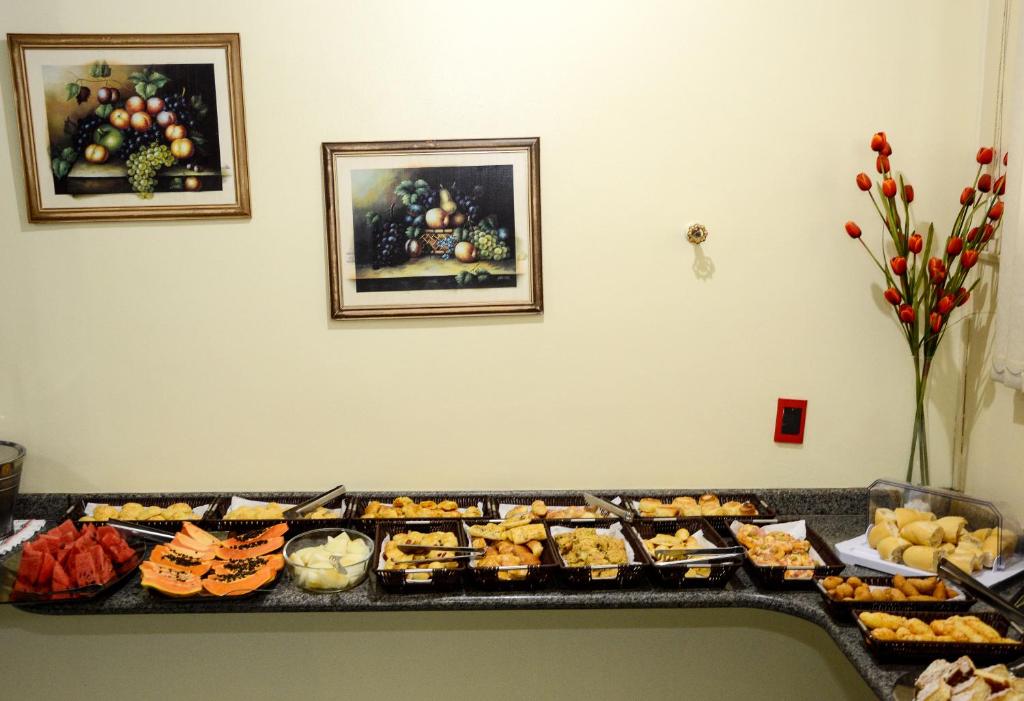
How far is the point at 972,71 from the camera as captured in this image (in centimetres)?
203

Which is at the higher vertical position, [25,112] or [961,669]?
[25,112]

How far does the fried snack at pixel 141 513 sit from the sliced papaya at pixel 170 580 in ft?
0.87

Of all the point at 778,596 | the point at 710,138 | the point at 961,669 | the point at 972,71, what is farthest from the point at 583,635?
the point at 972,71

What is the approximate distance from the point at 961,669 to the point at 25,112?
2.36m

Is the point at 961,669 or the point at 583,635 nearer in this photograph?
the point at 961,669

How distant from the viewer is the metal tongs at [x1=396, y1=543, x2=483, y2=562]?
179cm

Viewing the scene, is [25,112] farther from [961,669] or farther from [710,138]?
[961,669]

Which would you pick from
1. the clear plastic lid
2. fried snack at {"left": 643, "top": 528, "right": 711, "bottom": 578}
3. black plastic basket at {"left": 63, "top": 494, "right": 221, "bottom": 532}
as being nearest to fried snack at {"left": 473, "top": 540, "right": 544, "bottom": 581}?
fried snack at {"left": 643, "top": 528, "right": 711, "bottom": 578}

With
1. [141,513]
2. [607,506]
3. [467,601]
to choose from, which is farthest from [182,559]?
[607,506]

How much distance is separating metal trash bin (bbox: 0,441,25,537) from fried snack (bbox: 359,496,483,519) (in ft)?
2.75

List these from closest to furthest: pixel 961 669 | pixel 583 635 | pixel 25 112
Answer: pixel 961 669 < pixel 25 112 < pixel 583 635

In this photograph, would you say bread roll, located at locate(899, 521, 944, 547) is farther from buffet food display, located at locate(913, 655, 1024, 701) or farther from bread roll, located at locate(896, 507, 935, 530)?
buffet food display, located at locate(913, 655, 1024, 701)

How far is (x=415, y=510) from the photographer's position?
2072mm

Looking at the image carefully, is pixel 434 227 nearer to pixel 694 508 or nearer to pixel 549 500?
pixel 549 500
